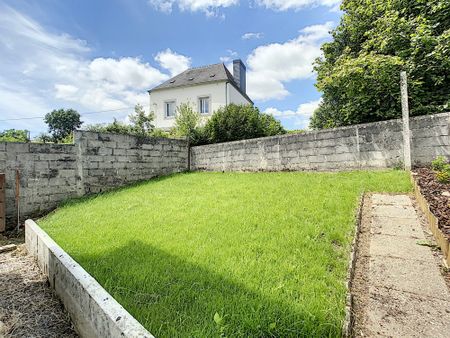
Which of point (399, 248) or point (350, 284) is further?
point (399, 248)

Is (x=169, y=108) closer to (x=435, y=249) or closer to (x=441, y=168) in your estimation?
(x=441, y=168)

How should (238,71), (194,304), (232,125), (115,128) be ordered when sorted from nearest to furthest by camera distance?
(194,304), (232,125), (115,128), (238,71)

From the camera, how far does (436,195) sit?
3.48 meters

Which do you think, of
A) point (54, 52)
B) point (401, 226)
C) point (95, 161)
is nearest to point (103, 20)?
point (54, 52)

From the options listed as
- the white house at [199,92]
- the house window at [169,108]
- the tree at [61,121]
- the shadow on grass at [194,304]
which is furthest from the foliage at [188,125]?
the tree at [61,121]

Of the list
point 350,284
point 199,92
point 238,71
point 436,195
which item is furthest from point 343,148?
point 238,71

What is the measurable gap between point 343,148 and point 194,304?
5.75m

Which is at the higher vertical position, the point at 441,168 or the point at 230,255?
the point at 441,168

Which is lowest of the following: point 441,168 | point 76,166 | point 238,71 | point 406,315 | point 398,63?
point 406,315

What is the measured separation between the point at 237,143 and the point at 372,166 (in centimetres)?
411

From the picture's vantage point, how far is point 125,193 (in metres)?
6.62

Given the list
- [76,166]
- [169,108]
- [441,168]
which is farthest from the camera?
[169,108]

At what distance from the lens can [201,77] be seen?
59.1 feet

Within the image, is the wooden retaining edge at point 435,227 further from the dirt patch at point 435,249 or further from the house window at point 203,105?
the house window at point 203,105
